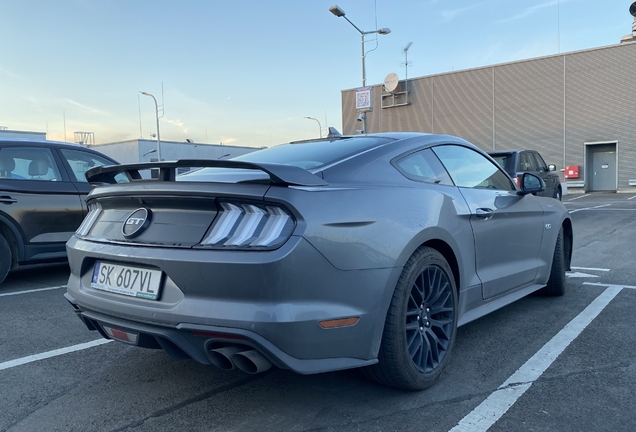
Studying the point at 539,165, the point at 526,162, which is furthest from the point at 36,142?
the point at 539,165

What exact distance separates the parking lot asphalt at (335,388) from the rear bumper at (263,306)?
38 centimetres

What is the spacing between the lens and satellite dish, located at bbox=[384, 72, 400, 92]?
3183 cm

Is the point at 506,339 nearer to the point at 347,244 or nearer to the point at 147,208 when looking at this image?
the point at 347,244

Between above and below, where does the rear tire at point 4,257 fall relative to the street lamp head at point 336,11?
below

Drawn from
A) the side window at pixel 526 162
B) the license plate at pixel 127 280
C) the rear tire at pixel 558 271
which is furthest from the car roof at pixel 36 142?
the side window at pixel 526 162

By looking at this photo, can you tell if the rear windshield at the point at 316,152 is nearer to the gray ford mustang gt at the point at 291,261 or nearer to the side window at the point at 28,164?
the gray ford mustang gt at the point at 291,261

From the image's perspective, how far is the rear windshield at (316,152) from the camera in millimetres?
2902

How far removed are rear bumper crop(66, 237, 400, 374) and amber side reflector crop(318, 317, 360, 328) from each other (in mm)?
17

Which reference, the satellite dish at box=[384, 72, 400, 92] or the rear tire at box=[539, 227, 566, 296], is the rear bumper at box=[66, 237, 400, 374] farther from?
the satellite dish at box=[384, 72, 400, 92]

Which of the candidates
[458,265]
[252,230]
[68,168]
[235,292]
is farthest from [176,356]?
[68,168]

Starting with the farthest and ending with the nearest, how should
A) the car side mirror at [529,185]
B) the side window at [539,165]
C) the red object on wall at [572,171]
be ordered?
the red object on wall at [572,171] → the side window at [539,165] → the car side mirror at [529,185]

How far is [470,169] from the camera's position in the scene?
3701 mm

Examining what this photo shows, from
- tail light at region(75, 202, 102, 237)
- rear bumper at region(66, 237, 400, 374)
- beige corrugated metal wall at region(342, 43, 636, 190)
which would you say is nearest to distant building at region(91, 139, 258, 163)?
beige corrugated metal wall at region(342, 43, 636, 190)

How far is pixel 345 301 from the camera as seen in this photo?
235 centimetres
